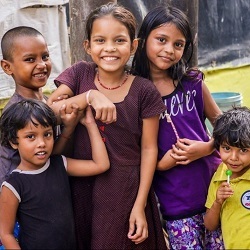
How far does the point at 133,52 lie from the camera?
7.88ft

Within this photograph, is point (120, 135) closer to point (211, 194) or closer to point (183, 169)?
point (183, 169)

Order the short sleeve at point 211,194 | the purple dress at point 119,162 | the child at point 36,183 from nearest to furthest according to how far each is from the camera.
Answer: the child at point 36,183 < the purple dress at point 119,162 < the short sleeve at point 211,194

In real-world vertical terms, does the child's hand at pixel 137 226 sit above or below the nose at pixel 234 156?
below

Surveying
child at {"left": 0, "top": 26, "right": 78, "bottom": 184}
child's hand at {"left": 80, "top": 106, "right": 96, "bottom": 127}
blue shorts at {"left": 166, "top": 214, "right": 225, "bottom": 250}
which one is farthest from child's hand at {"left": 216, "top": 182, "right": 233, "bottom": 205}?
child at {"left": 0, "top": 26, "right": 78, "bottom": 184}

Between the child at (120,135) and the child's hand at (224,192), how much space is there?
31cm

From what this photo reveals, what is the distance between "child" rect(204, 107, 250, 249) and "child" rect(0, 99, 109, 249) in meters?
0.54

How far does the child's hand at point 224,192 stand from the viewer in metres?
2.29

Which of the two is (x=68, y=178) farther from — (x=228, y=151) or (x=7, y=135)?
(x=228, y=151)

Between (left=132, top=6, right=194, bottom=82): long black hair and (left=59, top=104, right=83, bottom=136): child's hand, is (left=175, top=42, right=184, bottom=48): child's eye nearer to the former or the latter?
(left=132, top=6, right=194, bottom=82): long black hair

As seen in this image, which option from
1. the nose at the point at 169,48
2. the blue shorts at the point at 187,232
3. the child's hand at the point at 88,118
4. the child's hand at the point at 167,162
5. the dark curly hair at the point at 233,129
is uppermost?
the nose at the point at 169,48

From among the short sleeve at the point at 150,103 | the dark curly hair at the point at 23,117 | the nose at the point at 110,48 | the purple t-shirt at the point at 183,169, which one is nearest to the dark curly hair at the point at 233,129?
the purple t-shirt at the point at 183,169

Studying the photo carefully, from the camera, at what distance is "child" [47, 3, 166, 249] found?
7.56 feet

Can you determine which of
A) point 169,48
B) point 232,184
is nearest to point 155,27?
point 169,48

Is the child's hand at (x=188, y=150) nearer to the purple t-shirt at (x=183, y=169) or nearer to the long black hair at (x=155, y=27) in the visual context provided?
the purple t-shirt at (x=183, y=169)
